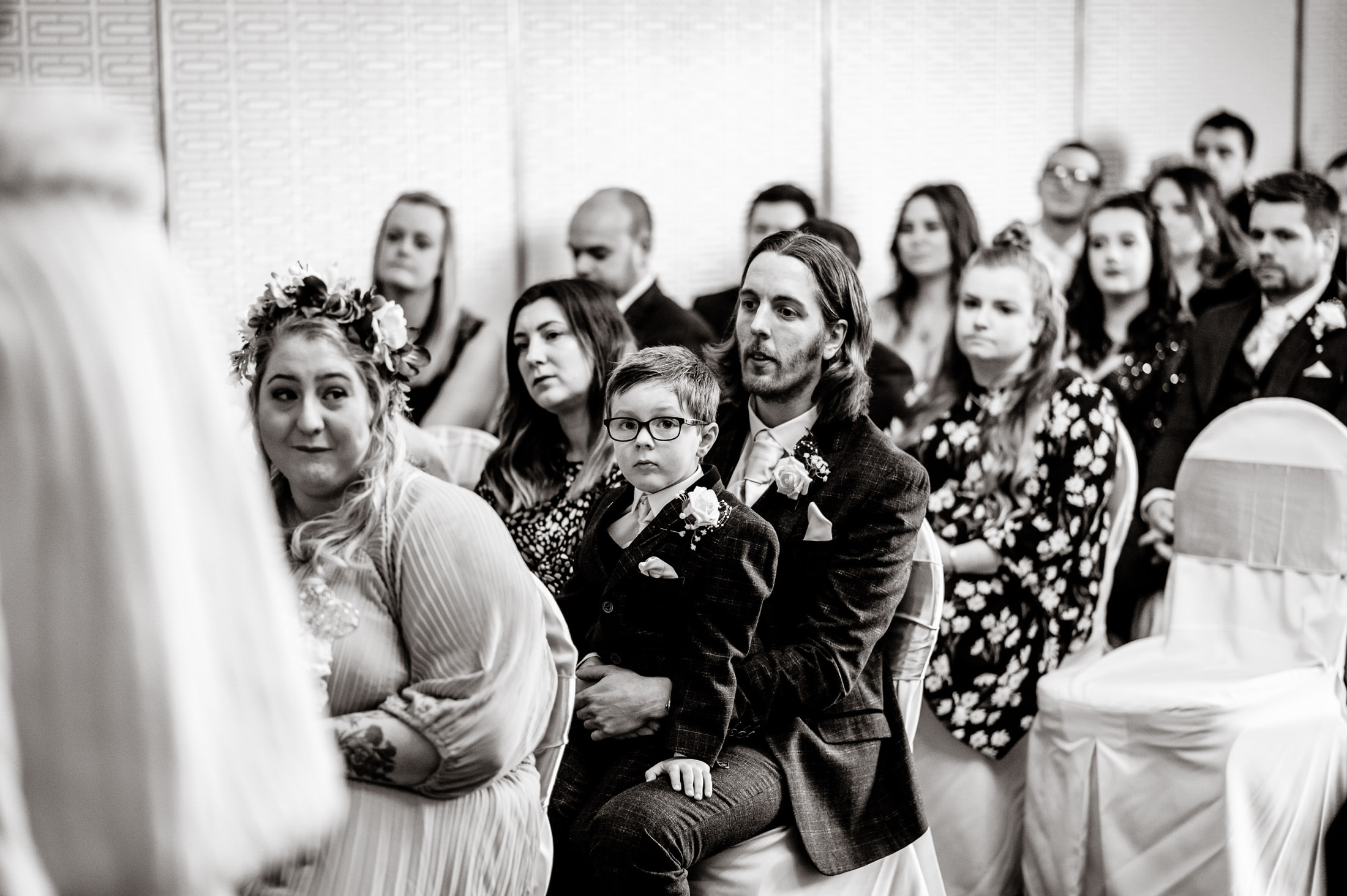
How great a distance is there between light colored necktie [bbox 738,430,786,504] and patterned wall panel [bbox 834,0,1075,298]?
293 cm

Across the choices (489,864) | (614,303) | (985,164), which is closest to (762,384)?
(614,303)

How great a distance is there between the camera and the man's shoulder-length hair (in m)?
2.37

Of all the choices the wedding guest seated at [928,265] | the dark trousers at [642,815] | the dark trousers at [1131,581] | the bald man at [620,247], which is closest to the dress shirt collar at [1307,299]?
the dark trousers at [1131,581]

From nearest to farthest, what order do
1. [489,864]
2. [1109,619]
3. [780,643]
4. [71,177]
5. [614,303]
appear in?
[71,177]
[489,864]
[780,643]
[614,303]
[1109,619]

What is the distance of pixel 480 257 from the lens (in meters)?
4.69

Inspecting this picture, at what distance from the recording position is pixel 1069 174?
520cm

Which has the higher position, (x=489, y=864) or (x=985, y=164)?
(x=985, y=164)

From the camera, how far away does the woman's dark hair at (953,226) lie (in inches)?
174

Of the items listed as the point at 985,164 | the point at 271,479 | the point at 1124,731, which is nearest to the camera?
the point at 271,479

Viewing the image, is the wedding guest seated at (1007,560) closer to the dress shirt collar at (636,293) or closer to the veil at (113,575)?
the dress shirt collar at (636,293)

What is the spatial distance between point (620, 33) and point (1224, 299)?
85.7 inches

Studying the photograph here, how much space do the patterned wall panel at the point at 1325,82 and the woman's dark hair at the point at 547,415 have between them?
16.2 ft

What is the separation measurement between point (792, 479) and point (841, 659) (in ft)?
0.98

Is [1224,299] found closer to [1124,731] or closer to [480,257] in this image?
[1124,731]
